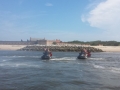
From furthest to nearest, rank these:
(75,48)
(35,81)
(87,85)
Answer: (75,48) < (35,81) < (87,85)

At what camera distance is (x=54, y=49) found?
87812mm

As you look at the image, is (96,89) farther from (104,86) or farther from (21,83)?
(21,83)

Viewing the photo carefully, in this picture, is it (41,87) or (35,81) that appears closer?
(41,87)

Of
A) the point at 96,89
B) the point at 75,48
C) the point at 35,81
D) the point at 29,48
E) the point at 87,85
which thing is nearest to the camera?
the point at 96,89

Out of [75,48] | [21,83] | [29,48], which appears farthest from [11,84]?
[29,48]

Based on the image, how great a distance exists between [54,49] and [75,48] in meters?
8.58

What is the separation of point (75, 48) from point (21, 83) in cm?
6863

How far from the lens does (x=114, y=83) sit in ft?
58.9

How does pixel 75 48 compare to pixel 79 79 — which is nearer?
pixel 79 79

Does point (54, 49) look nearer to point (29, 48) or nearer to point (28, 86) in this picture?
point (29, 48)

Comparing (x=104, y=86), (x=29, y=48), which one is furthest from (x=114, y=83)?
(x=29, y=48)

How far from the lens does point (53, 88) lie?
16.2m

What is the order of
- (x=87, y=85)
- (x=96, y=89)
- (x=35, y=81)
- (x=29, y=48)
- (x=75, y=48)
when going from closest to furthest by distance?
(x=96, y=89) → (x=87, y=85) → (x=35, y=81) → (x=75, y=48) → (x=29, y=48)


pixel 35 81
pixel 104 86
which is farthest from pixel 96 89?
pixel 35 81
